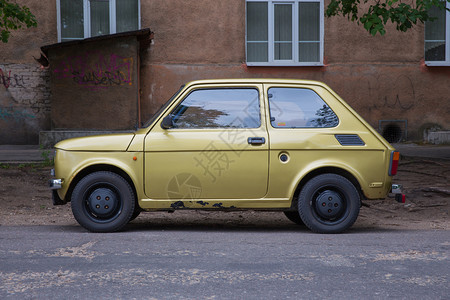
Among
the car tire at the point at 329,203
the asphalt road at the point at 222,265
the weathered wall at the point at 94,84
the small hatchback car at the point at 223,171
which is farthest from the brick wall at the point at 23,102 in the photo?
the car tire at the point at 329,203

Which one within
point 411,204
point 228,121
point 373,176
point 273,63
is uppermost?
point 273,63

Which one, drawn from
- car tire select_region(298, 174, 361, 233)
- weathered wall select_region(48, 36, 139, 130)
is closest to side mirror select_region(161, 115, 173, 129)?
car tire select_region(298, 174, 361, 233)

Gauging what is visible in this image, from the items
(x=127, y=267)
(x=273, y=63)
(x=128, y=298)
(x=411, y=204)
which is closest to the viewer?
(x=128, y=298)

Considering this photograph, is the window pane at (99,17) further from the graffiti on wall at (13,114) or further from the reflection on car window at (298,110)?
the reflection on car window at (298,110)

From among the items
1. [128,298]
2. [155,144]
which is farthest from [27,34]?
[128,298]

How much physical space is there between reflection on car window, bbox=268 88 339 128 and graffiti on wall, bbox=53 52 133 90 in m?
10.3

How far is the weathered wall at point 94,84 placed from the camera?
16094 mm

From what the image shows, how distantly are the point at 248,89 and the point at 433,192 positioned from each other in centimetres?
466

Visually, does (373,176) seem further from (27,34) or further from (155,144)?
(27,34)

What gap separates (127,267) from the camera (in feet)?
15.2

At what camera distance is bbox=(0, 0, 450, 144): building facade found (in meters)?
16.8

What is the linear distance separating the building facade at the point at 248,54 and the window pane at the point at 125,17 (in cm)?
3

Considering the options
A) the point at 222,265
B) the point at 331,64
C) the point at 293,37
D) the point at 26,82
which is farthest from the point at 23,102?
the point at 222,265

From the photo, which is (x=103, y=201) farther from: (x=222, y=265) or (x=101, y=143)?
(x=222, y=265)
